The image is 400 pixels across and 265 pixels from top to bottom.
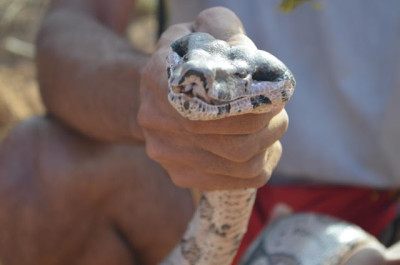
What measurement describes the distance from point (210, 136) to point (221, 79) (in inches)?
8.6

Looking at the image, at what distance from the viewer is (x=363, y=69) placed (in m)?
2.16

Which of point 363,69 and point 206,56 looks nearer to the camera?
point 206,56

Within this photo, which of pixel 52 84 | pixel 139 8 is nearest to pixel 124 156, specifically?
pixel 52 84

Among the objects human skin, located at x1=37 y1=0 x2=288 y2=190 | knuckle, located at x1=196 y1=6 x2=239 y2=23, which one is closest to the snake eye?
human skin, located at x1=37 y1=0 x2=288 y2=190

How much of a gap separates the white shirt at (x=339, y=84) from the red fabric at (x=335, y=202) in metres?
0.05

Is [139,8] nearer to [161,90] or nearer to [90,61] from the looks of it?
[90,61]

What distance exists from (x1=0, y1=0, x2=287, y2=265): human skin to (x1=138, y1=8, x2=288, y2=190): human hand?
414 millimetres

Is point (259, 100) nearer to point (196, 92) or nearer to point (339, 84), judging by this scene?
point (196, 92)

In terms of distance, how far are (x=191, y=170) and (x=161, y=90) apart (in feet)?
0.57

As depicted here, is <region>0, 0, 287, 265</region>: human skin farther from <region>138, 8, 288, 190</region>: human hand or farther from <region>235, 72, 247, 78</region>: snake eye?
<region>235, 72, 247, 78</region>: snake eye

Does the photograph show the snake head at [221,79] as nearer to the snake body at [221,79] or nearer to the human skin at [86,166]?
the snake body at [221,79]

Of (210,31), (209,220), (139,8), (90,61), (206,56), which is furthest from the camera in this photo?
(139,8)

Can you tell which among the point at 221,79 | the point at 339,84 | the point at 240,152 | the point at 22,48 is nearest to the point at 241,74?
the point at 221,79

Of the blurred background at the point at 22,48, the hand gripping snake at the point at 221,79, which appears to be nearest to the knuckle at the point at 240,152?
the hand gripping snake at the point at 221,79
